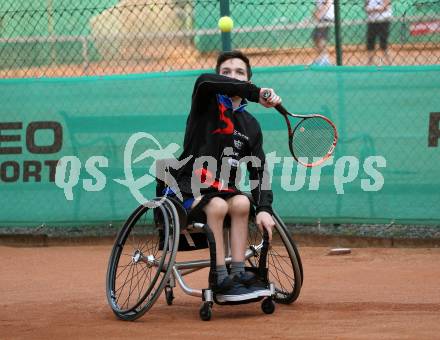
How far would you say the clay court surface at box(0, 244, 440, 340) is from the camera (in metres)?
4.66

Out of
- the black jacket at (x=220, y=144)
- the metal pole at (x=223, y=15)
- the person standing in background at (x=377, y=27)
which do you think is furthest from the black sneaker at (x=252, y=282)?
the person standing in background at (x=377, y=27)

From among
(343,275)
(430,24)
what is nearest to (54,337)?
(343,275)

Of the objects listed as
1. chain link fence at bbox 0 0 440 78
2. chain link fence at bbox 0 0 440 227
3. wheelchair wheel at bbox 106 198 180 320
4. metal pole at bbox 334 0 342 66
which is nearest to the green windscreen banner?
chain link fence at bbox 0 0 440 227

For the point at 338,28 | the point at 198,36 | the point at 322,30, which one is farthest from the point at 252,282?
the point at 198,36

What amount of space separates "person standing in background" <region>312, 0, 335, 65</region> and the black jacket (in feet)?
14.4

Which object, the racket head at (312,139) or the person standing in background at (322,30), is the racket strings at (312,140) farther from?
the person standing in background at (322,30)

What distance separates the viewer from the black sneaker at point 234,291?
4934 mm

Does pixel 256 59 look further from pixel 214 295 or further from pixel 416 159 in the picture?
pixel 214 295

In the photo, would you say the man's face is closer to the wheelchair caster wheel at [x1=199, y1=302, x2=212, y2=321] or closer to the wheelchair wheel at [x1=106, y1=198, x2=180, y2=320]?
the wheelchair wheel at [x1=106, y1=198, x2=180, y2=320]

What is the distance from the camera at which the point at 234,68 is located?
533 cm

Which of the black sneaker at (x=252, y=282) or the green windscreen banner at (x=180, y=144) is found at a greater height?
the green windscreen banner at (x=180, y=144)

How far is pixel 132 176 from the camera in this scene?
8.01m

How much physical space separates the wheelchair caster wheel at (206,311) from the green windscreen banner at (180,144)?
2.85 meters

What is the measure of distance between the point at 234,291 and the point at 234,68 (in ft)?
4.02
